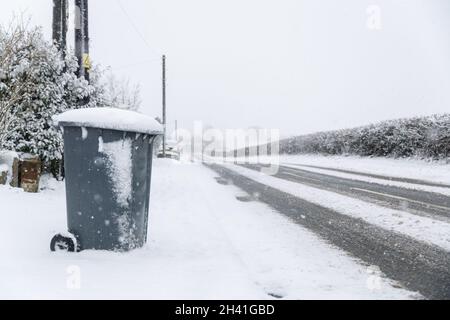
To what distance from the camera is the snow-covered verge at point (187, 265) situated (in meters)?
3.43

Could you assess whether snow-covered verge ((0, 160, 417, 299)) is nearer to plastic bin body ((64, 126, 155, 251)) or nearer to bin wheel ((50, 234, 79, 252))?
bin wheel ((50, 234, 79, 252))

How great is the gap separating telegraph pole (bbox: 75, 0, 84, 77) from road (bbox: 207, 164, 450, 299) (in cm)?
491

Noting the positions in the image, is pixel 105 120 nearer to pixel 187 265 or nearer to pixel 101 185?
pixel 101 185

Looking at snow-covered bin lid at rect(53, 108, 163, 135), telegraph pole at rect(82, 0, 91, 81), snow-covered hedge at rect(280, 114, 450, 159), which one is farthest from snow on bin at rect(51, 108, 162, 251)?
snow-covered hedge at rect(280, 114, 450, 159)

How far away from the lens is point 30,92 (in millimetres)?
8375

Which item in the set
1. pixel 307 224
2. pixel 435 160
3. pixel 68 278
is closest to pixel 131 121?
pixel 68 278

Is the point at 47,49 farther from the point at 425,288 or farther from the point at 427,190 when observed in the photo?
the point at 427,190

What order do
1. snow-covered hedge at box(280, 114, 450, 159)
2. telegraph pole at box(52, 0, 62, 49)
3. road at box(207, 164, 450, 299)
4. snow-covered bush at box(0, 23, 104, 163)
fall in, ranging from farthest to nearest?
snow-covered hedge at box(280, 114, 450, 159)
telegraph pole at box(52, 0, 62, 49)
snow-covered bush at box(0, 23, 104, 163)
road at box(207, 164, 450, 299)

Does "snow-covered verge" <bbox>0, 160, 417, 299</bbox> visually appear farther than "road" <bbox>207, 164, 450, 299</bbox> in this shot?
No

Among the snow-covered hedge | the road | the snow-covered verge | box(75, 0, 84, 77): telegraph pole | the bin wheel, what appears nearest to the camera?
the snow-covered verge

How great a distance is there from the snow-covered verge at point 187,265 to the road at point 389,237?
0.74 ft

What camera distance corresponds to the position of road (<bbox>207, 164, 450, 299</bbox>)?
3.98m

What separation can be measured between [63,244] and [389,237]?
3917 mm

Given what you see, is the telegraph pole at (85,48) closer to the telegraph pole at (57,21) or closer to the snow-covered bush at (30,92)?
the telegraph pole at (57,21)
